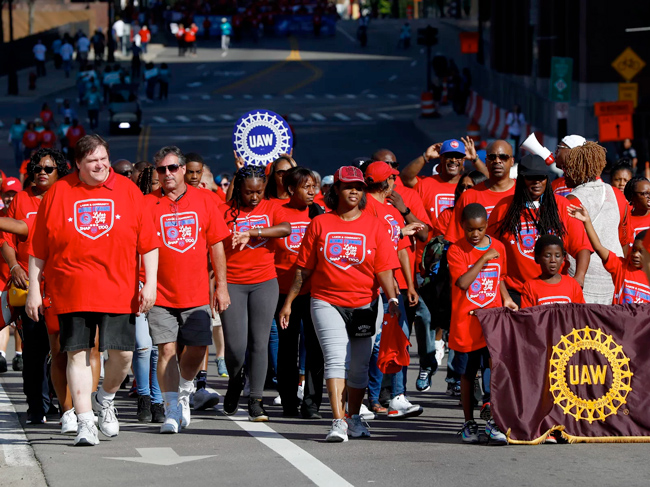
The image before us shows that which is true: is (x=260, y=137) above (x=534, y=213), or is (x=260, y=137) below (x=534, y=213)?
above

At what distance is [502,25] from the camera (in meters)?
52.0

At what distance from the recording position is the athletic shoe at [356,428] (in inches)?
391

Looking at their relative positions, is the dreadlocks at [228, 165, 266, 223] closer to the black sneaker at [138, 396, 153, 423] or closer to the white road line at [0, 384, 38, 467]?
the black sneaker at [138, 396, 153, 423]

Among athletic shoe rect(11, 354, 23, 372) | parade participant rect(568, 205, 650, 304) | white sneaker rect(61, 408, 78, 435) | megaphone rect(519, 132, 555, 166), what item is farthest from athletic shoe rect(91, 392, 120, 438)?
athletic shoe rect(11, 354, 23, 372)

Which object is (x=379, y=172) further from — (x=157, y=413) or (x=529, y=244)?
(x=157, y=413)

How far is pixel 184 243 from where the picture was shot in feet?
33.1

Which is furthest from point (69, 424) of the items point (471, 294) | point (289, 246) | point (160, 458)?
point (471, 294)

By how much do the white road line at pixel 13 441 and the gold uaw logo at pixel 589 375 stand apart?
3565mm

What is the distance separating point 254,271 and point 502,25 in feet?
140

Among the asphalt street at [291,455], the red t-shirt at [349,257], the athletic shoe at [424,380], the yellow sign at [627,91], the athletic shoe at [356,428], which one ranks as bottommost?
the asphalt street at [291,455]

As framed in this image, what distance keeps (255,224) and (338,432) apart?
2.16 meters

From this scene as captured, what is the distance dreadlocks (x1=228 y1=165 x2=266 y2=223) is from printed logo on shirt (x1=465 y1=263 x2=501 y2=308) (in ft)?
6.84

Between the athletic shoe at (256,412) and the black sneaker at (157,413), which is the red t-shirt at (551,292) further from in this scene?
the black sneaker at (157,413)

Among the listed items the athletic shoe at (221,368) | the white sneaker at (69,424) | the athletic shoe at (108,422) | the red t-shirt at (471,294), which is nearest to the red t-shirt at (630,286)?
the red t-shirt at (471,294)
